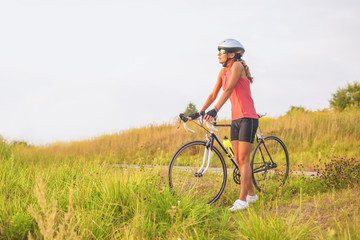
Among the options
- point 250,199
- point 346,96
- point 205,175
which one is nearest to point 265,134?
point 205,175

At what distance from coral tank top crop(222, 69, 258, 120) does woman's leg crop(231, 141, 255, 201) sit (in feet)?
1.49

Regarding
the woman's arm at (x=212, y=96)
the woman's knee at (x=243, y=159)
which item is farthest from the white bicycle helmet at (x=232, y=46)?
the woman's knee at (x=243, y=159)

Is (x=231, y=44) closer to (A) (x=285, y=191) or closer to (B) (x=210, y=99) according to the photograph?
(B) (x=210, y=99)

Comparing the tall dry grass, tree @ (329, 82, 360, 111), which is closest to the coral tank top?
the tall dry grass

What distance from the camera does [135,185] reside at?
4590 mm

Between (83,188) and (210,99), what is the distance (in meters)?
2.42

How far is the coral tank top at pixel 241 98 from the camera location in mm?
5016

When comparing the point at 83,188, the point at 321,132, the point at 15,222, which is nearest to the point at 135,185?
the point at 83,188

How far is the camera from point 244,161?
5117 millimetres

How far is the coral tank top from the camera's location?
16.5 feet

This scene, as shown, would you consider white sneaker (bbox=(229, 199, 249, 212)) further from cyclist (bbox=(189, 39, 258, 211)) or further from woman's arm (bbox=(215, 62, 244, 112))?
woman's arm (bbox=(215, 62, 244, 112))

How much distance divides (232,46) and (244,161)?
5.91 feet

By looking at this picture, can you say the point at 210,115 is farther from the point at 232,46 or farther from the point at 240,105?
the point at 232,46

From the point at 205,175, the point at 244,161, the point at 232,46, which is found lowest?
the point at 205,175
